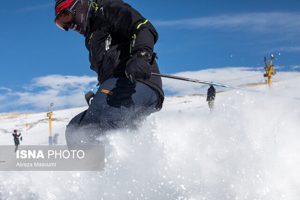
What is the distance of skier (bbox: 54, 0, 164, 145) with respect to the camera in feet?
7.42

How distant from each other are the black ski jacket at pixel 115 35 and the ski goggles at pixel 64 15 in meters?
0.17

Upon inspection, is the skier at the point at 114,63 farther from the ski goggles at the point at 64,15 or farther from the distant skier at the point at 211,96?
the distant skier at the point at 211,96

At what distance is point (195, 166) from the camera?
254cm

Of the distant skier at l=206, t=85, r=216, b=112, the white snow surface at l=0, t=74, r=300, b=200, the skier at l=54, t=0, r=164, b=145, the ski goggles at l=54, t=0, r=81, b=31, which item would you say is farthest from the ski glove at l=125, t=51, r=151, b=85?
the distant skier at l=206, t=85, r=216, b=112

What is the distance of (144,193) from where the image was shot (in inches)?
89.1

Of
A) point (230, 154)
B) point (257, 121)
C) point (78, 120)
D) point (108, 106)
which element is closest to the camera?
point (108, 106)

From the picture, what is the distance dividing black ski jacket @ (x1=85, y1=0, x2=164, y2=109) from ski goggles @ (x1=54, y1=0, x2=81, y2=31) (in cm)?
17

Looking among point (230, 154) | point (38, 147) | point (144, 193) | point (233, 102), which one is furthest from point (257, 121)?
point (38, 147)

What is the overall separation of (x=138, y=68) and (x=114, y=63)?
1.32 ft

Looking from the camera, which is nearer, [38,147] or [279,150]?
[279,150]

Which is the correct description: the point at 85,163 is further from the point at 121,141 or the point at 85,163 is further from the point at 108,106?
the point at 108,106

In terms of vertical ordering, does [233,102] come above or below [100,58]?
below

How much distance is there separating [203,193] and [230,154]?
1.94 ft

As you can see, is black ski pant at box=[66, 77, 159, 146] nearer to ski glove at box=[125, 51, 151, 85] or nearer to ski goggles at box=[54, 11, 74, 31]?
ski glove at box=[125, 51, 151, 85]
